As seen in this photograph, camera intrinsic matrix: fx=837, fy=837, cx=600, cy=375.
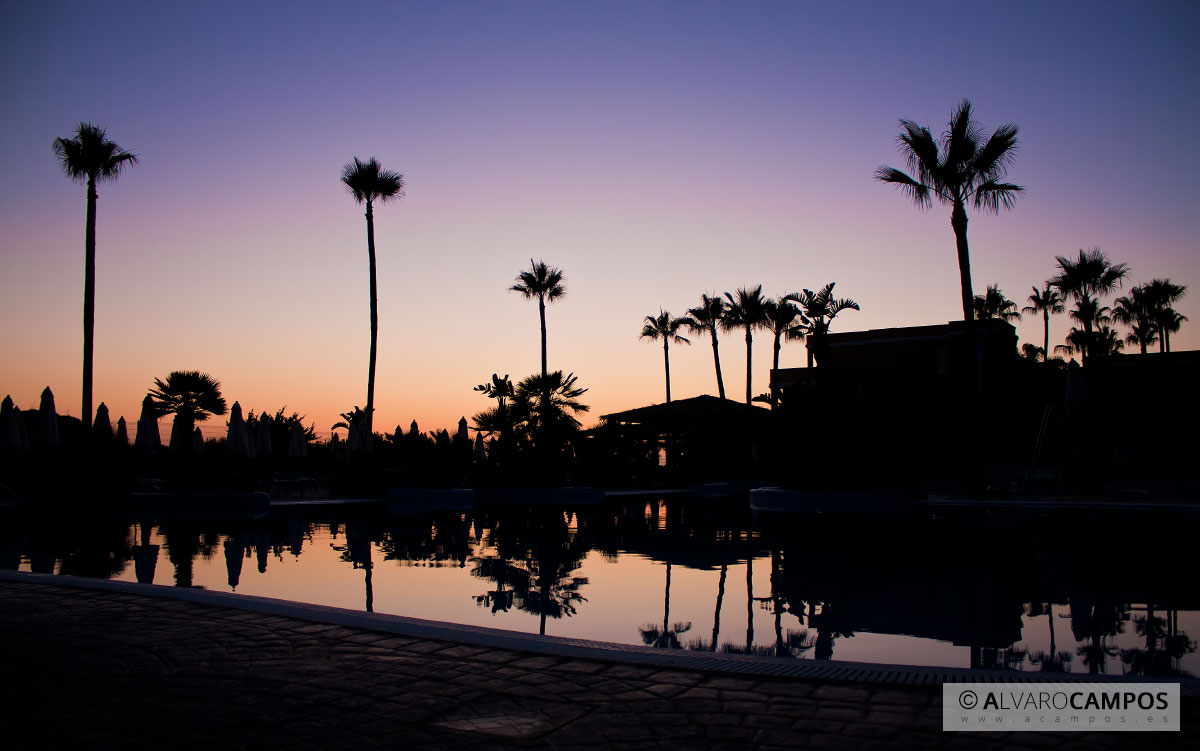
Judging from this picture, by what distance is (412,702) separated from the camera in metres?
3.95

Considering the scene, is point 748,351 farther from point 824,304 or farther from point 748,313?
point 824,304

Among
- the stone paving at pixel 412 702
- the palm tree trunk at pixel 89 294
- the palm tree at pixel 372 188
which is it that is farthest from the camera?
the palm tree at pixel 372 188

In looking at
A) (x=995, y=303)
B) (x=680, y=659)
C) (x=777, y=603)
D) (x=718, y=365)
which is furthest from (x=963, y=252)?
(x=995, y=303)

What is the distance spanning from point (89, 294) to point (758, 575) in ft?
79.7

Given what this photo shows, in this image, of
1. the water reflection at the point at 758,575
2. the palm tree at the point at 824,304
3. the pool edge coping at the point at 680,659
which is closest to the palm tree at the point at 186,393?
the water reflection at the point at 758,575

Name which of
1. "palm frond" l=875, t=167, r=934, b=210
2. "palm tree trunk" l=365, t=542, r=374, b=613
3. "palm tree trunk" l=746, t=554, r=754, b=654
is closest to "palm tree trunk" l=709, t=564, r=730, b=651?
"palm tree trunk" l=746, t=554, r=754, b=654

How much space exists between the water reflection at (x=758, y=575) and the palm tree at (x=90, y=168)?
10.2 meters

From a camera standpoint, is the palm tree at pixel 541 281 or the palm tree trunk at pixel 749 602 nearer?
the palm tree trunk at pixel 749 602

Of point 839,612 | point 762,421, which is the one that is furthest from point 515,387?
point 839,612

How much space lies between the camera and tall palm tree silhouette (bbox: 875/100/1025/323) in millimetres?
19766

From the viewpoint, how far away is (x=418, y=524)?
16969mm

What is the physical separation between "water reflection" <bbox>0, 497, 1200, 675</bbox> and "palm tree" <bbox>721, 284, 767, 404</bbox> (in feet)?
110

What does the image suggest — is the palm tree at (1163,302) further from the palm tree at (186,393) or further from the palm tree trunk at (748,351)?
the palm tree at (186,393)

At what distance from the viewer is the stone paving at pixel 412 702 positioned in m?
3.39
